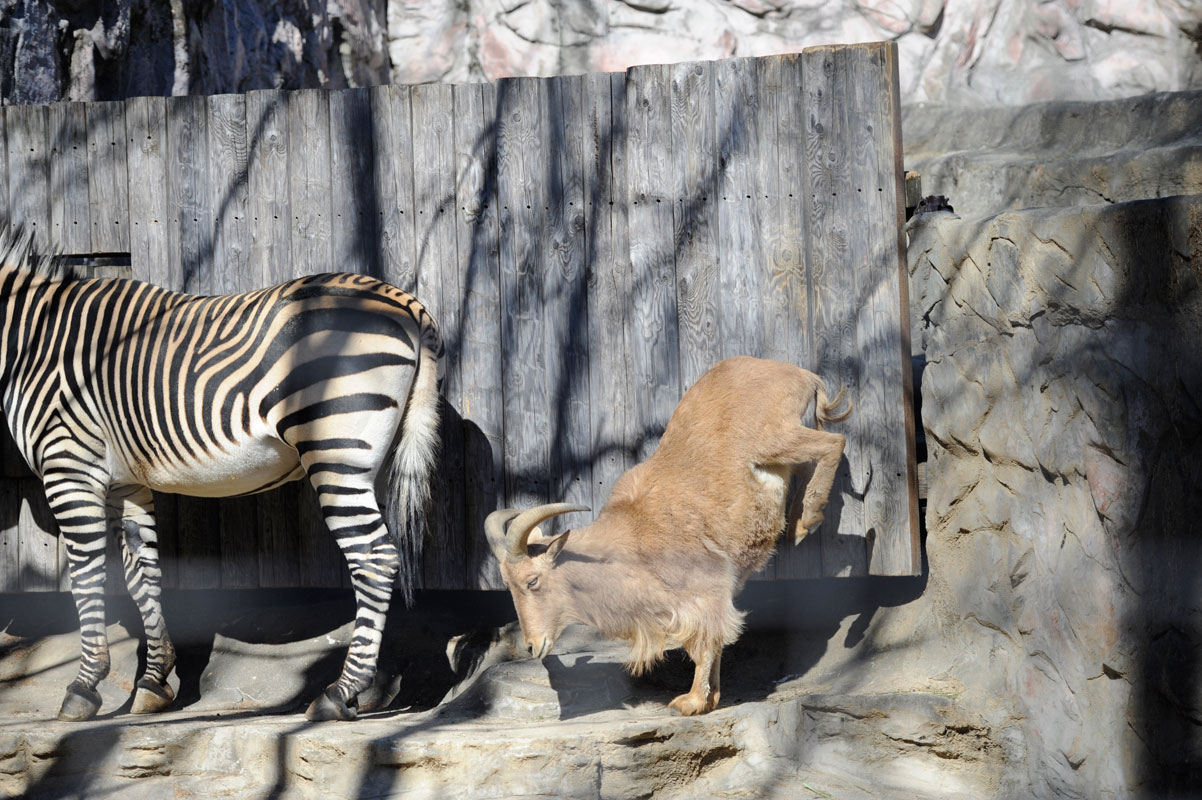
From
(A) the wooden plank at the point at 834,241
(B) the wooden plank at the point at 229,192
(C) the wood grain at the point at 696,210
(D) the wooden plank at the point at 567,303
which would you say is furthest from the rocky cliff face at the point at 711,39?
(A) the wooden plank at the point at 834,241

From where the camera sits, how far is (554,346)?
5.21m

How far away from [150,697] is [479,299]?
2.42 metres

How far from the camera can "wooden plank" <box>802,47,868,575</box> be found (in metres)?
4.89

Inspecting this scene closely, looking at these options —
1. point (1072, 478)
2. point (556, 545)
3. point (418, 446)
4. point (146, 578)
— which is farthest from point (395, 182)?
point (1072, 478)

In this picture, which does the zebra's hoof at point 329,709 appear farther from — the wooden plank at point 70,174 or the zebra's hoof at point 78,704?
the wooden plank at point 70,174

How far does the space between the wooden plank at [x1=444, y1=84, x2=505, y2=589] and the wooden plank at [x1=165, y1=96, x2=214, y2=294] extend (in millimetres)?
1264

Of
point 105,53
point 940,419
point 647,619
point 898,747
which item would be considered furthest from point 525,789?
point 105,53

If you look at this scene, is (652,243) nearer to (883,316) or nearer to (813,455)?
(883,316)

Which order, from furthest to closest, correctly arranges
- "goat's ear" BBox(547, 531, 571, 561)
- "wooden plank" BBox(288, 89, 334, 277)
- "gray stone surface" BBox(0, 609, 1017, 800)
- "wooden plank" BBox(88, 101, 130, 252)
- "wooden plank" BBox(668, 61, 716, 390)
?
"wooden plank" BBox(88, 101, 130, 252), "wooden plank" BBox(288, 89, 334, 277), "wooden plank" BBox(668, 61, 716, 390), "goat's ear" BBox(547, 531, 571, 561), "gray stone surface" BBox(0, 609, 1017, 800)

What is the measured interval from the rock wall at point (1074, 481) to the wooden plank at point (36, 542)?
429cm

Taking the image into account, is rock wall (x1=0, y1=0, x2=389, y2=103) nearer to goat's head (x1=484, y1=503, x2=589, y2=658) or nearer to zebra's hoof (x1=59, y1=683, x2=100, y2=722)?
zebra's hoof (x1=59, y1=683, x2=100, y2=722)

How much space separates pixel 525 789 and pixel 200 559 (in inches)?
92.7

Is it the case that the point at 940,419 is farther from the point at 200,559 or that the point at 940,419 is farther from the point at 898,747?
the point at 200,559

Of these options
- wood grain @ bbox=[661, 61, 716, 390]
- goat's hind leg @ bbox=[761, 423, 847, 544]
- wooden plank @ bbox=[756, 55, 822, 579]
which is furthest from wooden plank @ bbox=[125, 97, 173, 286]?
goat's hind leg @ bbox=[761, 423, 847, 544]
